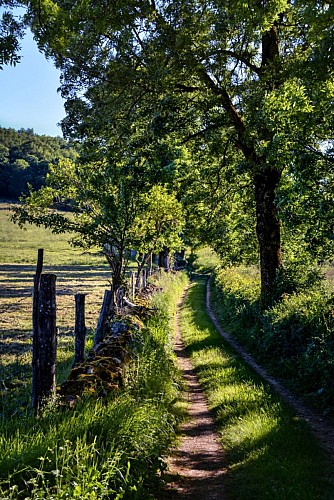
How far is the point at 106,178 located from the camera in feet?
40.0

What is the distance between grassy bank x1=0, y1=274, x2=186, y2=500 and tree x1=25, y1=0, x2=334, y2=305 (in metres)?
5.70

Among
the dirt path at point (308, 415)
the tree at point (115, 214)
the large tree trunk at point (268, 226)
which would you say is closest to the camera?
the dirt path at point (308, 415)

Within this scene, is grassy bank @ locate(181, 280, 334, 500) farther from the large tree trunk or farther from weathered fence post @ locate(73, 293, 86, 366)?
the large tree trunk

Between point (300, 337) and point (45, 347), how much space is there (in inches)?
337

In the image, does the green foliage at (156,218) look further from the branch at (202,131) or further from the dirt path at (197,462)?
the dirt path at (197,462)

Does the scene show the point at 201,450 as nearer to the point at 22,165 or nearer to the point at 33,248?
the point at 33,248

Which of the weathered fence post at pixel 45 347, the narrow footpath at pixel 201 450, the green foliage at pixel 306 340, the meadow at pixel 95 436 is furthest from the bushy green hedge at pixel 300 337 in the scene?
the weathered fence post at pixel 45 347

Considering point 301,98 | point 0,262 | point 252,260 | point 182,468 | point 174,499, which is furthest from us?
point 0,262

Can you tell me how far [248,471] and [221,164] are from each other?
39.5ft

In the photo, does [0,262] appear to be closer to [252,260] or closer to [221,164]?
[252,260]

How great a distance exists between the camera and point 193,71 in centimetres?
1073

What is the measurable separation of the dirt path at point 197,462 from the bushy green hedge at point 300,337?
2609mm

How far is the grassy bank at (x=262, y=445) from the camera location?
5.26 m

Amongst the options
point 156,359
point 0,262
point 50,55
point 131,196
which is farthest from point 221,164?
point 0,262
